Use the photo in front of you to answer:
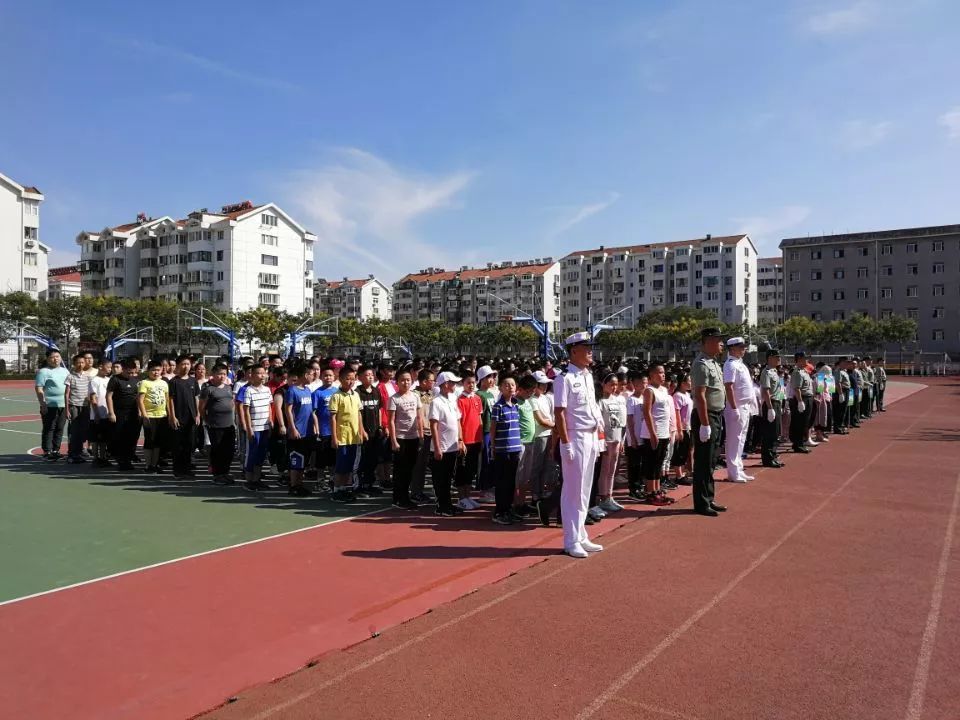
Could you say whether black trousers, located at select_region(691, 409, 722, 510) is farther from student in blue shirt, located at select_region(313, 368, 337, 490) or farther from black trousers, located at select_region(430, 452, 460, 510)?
student in blue shirt, located at select_region(313, 368, 337, 490)

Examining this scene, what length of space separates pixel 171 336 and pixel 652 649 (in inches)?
2410

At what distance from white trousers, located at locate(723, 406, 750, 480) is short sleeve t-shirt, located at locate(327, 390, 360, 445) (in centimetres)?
515

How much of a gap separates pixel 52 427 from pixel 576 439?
9950mm

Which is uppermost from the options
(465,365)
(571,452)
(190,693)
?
(465,365)

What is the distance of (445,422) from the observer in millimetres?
7840

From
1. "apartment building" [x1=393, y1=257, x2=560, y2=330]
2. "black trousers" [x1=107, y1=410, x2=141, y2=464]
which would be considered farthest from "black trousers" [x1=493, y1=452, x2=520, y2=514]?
"apartment building" [x1=393, y1=257, x2=560, y2=330]

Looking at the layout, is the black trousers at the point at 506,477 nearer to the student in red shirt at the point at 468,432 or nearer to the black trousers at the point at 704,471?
the student in red shirt at the point at 468,432

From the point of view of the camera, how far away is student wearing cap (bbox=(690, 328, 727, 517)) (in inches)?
307

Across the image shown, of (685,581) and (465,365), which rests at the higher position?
(465,365)

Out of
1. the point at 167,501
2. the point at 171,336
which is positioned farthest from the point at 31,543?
the point at 171,336

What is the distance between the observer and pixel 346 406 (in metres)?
8.55

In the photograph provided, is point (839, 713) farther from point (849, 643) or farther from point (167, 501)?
point (167, 501)

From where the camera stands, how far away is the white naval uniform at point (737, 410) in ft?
30.8

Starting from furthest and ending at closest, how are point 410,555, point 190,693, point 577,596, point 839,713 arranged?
point 410,555
point 577,596
point 190,693
point 839,713
